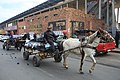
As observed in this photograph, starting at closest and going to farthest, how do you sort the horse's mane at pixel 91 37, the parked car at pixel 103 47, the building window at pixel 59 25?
the horse's mane at pixel 91 37 → the parked car at pixel 103 47 → the building window at pixel 59 25

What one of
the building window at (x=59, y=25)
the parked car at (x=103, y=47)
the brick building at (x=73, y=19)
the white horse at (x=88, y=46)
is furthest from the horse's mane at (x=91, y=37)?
the building window at (x=59, y=25)

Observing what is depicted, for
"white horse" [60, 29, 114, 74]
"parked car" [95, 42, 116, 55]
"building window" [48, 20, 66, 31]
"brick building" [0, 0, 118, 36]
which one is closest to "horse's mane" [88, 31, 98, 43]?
"white horse" [60, 29, 114, 74]

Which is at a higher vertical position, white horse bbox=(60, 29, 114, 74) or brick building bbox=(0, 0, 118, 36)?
brick building bbox=(0, 0, 118, 36)

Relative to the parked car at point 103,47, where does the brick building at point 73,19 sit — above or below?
above

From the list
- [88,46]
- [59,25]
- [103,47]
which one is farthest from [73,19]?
[88,46]

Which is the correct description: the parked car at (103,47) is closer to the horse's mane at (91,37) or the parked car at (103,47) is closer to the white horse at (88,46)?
the white horse at (88,46)

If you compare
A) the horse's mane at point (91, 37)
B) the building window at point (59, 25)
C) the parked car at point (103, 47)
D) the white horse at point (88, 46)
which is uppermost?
the building window at point (59, 25)

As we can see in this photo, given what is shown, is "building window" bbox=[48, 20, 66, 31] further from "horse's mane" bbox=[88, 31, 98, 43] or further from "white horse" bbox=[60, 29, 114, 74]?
"horse's mane" bbox=[88, 31, 98, 43]

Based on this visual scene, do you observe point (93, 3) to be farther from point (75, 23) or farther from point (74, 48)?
point (74, 48)

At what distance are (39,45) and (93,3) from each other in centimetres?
3170

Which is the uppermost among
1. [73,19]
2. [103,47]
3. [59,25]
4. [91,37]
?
[73,19]

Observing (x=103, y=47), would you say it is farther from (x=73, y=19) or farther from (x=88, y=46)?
(x=73, y=19)

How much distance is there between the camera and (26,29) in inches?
2420

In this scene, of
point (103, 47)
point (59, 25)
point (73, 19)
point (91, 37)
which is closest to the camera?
point (91, 37)
